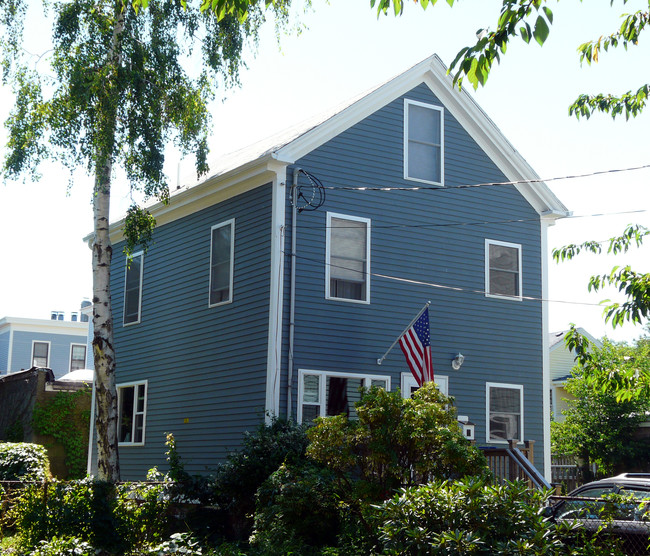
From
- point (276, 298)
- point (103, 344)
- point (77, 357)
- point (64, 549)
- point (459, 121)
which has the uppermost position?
point (459, 121)

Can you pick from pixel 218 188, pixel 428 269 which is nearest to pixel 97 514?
pixel 218 188

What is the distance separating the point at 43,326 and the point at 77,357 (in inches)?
96.8

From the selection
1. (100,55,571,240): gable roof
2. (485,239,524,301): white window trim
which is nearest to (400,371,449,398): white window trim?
(485,239,524,301): white window trim

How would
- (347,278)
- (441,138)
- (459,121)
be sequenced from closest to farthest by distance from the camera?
(347,278) → (441,138) → (459,121)

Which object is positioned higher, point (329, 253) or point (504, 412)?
point (329, 253)

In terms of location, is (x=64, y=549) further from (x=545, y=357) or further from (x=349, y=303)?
(x=545, y=357)

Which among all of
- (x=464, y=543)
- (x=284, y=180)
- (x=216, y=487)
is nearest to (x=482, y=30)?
(x=464, y=543)

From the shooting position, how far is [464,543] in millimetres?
6984

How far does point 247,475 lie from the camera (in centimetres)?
1396

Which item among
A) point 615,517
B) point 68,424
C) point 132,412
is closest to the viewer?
point 615,517

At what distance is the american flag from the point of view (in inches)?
639

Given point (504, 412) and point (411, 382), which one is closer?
point (411, 382)

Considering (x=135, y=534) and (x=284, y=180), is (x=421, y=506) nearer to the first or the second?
(x=135, y=534)

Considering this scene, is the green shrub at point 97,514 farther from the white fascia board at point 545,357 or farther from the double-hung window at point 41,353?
the double-hung window at point 41,353
